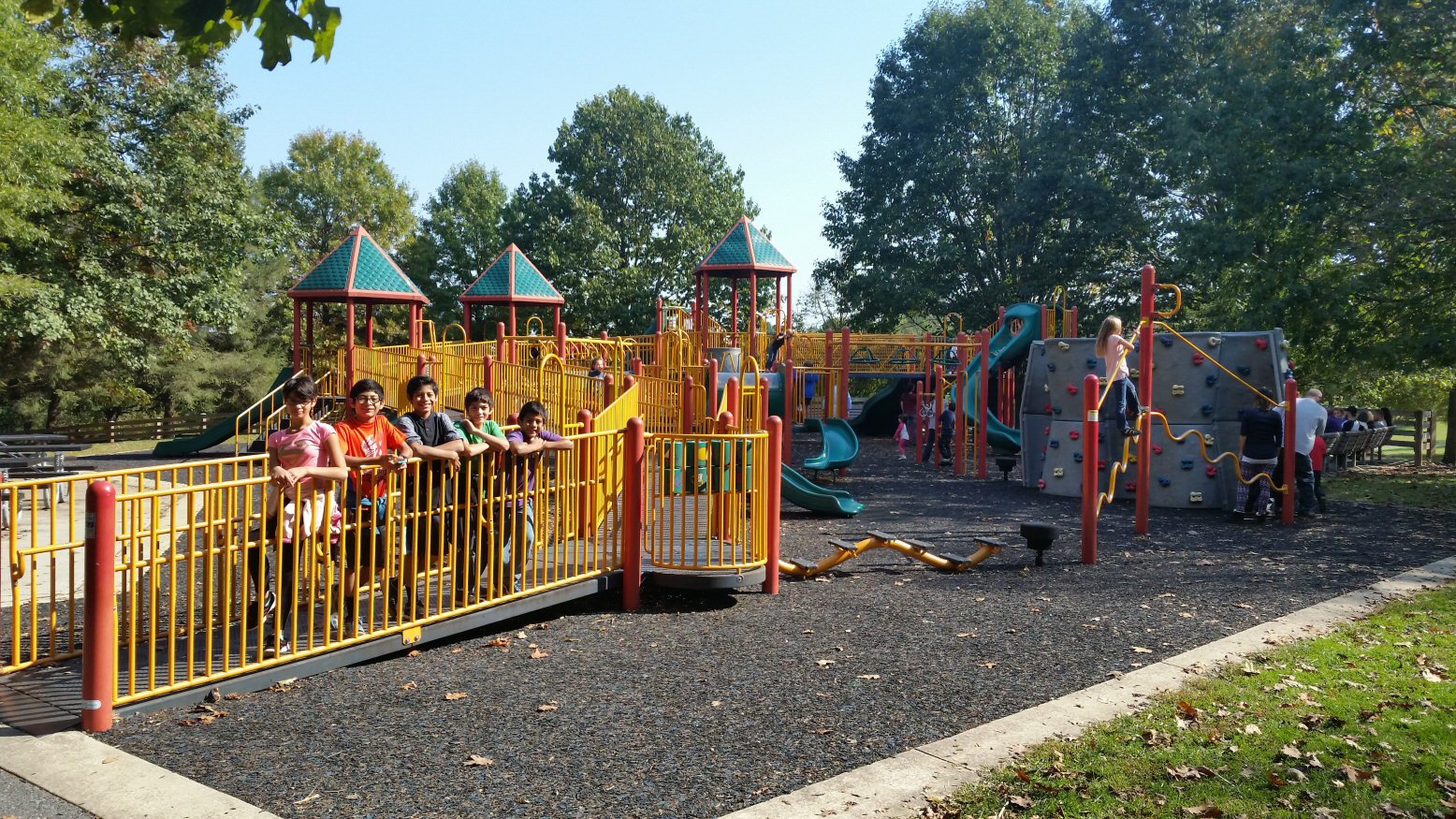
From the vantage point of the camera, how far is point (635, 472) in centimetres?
804

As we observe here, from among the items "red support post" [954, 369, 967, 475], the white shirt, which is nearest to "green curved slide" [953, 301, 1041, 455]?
"red support post" [954, 369, 967, 475]

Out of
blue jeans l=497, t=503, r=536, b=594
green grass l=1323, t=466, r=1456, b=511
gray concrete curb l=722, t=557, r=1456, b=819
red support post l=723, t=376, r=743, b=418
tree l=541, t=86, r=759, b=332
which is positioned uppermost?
tree l=541, t=86, r=759, b=332

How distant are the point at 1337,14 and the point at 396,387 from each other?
19647 millimetres

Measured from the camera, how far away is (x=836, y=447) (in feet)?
58.1

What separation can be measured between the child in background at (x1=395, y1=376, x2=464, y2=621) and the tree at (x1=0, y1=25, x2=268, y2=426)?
23.1m

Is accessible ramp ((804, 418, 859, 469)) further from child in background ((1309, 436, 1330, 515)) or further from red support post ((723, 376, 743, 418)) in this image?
child in background ((1309, 436, 1330, 515))

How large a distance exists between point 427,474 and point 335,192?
5530cm

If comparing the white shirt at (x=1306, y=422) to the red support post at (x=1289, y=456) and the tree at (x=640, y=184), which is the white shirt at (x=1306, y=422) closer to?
the red support post at (x=1289, y=456)

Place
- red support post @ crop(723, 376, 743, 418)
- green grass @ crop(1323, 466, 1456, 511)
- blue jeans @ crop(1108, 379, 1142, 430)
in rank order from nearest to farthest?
red support post @ crop(723, 376, 743, 418) → blue jeans @ crop(1108, 379, 1142, 430) → green grass @ crop(1323, 466, 1456, 511)

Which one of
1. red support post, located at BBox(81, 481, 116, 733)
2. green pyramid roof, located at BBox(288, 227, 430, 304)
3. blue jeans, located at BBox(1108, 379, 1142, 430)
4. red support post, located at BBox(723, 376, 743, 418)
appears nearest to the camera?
red support post, located at BBox(81, 481, 116, 733)

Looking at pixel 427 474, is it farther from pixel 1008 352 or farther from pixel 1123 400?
pixel 1008 352

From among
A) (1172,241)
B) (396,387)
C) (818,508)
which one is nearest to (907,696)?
(818,508)

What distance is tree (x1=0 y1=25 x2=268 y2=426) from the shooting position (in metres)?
Answer: 28.2

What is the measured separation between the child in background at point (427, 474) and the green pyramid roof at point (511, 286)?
22492 millimetres
